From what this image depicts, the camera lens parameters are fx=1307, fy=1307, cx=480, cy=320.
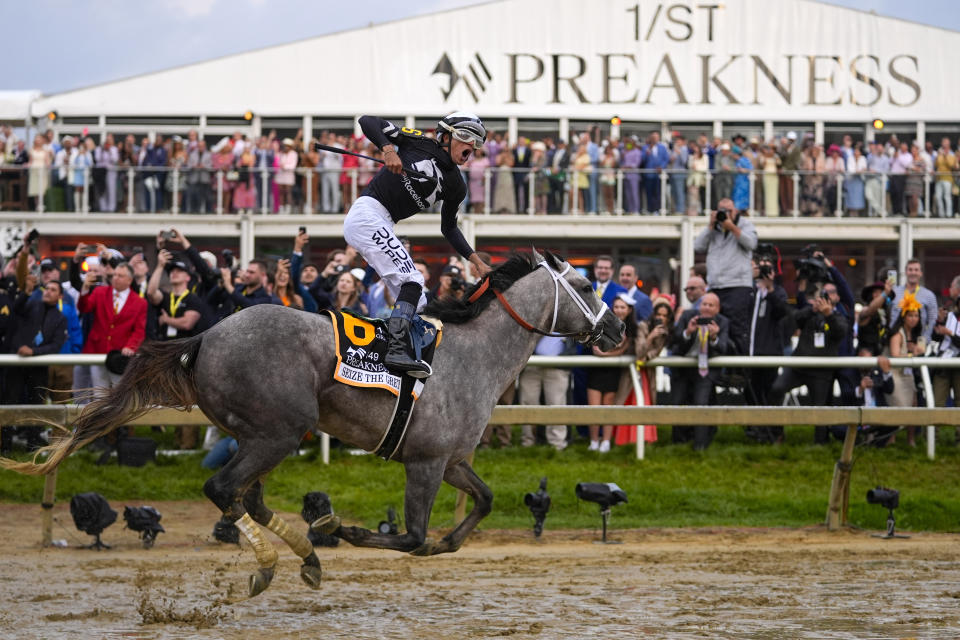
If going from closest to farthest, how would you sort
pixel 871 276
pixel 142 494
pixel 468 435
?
pixel 468 435
pixel 142 494
pixel 871 276

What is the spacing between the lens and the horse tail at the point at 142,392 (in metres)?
6.81

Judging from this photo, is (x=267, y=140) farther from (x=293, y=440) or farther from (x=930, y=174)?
(x=293, y=440)

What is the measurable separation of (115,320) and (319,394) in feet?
19.7

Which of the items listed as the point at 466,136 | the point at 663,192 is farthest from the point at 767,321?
the point at 663,192

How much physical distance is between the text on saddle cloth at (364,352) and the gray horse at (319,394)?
0.06 m

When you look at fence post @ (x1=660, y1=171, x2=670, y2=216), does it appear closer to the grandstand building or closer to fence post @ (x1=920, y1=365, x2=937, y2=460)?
the grandstand building

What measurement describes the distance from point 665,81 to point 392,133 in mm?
22985

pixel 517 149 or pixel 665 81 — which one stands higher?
pixel 665 81

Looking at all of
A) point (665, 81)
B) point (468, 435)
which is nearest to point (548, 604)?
point (468, 435)

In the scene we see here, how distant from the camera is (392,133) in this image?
7.20 meters

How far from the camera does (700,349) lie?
12.2 m

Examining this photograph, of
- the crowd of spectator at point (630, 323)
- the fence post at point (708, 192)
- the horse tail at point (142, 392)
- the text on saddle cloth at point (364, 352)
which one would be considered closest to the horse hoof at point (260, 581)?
the horse tail at point (142, 392)

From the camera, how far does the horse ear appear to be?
771 centimetres

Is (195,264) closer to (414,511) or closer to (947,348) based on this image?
(414,511)
